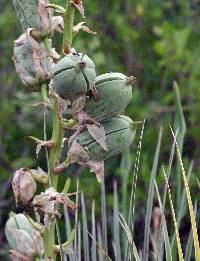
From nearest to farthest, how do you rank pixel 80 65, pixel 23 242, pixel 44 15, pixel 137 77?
pixel 80 65, pixel 44 15, pixel 23 242, pixel 137 77

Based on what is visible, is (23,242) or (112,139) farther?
(23,242)

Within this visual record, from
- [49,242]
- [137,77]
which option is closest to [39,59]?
[49,242]

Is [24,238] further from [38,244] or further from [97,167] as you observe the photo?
[97,167]

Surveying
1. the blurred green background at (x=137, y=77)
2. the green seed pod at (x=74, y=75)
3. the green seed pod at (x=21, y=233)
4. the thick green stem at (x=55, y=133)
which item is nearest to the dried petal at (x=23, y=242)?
the green seed pod at (x=21, y=233)

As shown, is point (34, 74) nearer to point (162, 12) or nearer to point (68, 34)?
point (68, 34)

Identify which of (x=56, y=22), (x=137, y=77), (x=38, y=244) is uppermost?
(x=56, y=22)

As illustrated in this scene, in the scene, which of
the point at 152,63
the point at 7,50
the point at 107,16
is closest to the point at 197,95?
the point at 152,63

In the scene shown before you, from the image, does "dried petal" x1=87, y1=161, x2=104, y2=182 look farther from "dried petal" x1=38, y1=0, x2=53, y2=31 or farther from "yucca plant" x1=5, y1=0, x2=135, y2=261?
"dried petal" x1=38, y1=0, x2=53, y2=31
